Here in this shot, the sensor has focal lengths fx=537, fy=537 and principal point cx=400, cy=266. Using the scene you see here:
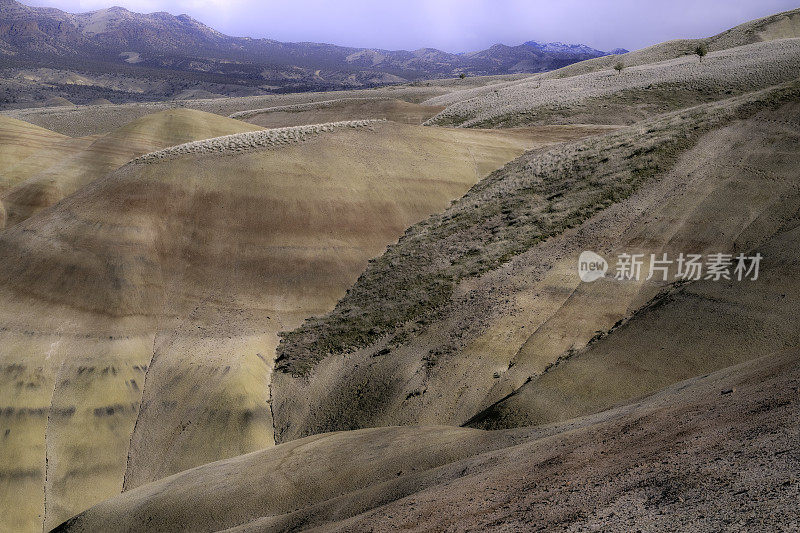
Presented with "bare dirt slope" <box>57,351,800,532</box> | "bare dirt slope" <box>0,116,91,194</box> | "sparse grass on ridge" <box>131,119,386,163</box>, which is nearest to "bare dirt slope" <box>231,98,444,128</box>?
"bare dirt slope" <box>0,116,91,194</box>

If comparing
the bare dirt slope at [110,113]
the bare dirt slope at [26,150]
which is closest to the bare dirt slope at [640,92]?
the bare dirt slope at [26,150]

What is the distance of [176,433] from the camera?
20.2m

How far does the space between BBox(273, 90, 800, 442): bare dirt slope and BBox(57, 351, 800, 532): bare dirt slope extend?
9.94 feet

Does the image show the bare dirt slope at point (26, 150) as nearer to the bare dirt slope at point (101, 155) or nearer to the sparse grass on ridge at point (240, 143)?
the bare dirt slope at point (101, 155)

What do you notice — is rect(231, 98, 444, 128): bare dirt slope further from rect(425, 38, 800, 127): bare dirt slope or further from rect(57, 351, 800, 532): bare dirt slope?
rect(57, 351, 800, 532): bare dirt slope

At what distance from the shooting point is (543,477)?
8.46m

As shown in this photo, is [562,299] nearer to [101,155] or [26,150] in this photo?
[101,155]

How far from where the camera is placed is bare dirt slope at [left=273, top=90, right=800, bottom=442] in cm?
1505

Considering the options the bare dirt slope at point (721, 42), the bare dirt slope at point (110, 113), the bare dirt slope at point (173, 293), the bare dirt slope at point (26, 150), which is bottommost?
the bare dirt slope at point (173, 293)

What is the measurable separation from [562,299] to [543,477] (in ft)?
37.4

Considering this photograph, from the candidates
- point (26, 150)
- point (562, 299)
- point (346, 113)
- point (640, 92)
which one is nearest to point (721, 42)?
point (640, 92)

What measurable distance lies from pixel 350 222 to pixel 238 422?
12.0m

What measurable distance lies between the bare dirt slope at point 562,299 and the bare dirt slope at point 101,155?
94.8ft

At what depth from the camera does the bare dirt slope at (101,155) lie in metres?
41.3
